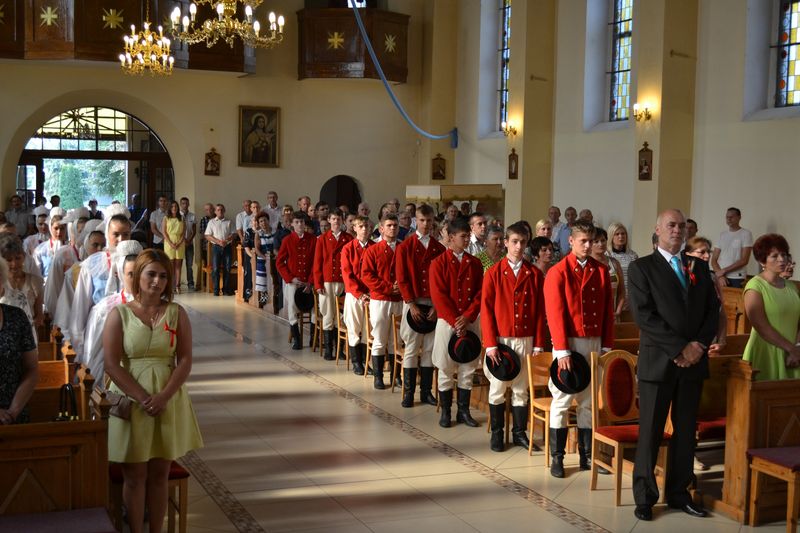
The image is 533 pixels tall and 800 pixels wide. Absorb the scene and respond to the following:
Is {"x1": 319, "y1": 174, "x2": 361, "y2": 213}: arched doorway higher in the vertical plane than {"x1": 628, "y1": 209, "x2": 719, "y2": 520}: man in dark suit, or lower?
higher

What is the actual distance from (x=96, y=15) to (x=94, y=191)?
568 centimetres

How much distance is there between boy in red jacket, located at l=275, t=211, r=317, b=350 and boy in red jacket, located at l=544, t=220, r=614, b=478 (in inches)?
227

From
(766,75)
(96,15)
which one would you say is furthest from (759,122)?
(96,15)

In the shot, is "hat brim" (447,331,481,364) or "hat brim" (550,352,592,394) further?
"hat brim" (447,331,481,364)

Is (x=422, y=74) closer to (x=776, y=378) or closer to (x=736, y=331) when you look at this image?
(x=736, y=331)

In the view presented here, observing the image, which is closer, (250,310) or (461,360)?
(461,360)

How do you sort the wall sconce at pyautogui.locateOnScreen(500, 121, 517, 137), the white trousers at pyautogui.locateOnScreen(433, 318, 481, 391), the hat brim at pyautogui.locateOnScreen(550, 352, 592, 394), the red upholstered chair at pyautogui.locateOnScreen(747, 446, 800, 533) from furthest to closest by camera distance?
1. the wall sconce at pyautogui.locateOnScreen(500, 121, 517, 137)
2. the white trousers at pyautogui.locateOnScreen(433, 318, 481, 391)
3. the hat brim at pyautogui.locateOnScreen(550, 352, 592, 394)
4. the red upholstered chair at pyautogui.locateOnScreen(747, 446, 800, 533)

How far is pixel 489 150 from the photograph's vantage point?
20.2 meters

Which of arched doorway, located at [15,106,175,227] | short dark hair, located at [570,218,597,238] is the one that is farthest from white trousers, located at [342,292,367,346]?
arched doorway, located at [15,106,175,227]

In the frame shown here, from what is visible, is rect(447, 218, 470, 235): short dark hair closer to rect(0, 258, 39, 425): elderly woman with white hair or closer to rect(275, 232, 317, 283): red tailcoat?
rect(275, 232, 317, 283): red tailcoat

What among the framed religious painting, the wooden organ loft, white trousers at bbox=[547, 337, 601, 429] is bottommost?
white trousers at bbox=[547, 337, 601, 429]

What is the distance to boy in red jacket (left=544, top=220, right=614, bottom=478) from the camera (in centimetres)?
728

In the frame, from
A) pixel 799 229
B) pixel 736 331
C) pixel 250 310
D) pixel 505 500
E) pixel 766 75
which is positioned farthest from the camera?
pixel 250 310

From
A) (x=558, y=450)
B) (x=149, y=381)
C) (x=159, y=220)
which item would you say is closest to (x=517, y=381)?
(x=558, y=450)
